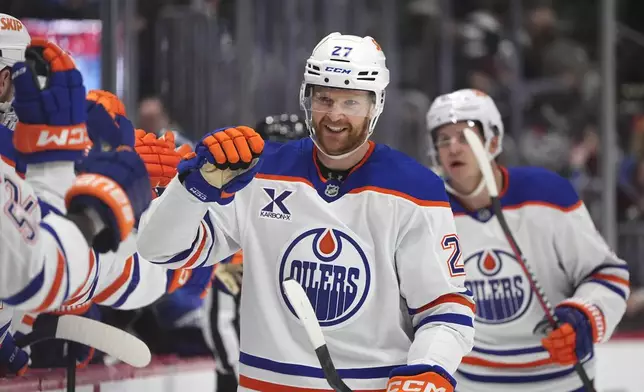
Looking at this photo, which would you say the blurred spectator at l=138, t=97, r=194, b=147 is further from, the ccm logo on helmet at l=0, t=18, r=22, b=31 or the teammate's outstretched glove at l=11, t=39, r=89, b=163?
the teammate's outstretched glove at l=11, t=39, r=89, b=163

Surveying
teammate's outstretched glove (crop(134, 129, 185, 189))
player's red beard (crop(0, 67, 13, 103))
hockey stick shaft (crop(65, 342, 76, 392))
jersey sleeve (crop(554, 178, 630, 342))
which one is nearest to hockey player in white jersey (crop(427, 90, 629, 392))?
jersey sleeve (crop(554, 178, 630, 342))

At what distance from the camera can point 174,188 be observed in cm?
196

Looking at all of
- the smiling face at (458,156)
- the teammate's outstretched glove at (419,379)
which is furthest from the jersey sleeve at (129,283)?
the smiling face at (458,156)

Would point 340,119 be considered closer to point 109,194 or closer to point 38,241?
point 109,194

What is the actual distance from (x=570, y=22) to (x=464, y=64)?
689 millimetres

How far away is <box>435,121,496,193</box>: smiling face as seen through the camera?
9.64 ft

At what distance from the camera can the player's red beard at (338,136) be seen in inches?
85.5

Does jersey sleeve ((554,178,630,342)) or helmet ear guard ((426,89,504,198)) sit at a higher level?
helmet ear guard ((426,89,504,198))

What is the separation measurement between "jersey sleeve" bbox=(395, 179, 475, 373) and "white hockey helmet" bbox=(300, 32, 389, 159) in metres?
0.20

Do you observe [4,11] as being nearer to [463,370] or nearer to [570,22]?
[463,370]

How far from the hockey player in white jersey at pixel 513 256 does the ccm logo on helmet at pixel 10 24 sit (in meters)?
1.25

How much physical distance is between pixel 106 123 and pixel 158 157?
0.38ft

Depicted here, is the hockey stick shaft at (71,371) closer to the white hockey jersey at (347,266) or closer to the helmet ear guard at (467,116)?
the white hockey jersey at (347,266)

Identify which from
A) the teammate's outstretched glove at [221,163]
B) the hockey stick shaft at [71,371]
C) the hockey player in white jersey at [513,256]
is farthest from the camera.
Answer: the hockey player in white jersey at [513,256]
